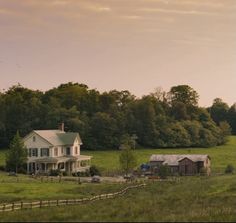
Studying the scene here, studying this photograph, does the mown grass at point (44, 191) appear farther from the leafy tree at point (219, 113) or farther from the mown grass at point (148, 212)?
the leafy tree at point (219, 113)

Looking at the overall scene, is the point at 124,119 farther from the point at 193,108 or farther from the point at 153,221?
the point at 153,221

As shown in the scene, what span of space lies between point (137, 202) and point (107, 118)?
3398 inches

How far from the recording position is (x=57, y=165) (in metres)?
95.1

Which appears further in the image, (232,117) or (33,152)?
(232,117)

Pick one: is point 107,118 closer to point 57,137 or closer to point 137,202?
point 57,137

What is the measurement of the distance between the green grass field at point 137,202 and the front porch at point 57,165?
4237 mm

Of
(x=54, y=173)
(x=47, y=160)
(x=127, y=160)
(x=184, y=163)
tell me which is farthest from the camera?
(x=184, y=163)

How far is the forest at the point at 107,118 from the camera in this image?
424 feet

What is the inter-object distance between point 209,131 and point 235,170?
53.6m

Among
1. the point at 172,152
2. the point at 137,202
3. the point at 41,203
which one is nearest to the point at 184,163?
the point at 172,152

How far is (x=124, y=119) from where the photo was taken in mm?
136875

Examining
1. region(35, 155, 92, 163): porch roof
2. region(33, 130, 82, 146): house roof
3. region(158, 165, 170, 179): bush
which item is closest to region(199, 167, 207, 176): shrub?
region(158, 165, 170, 179): bush

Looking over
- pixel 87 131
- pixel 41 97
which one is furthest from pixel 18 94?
pixel 87 131

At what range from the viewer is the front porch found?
307 ft
